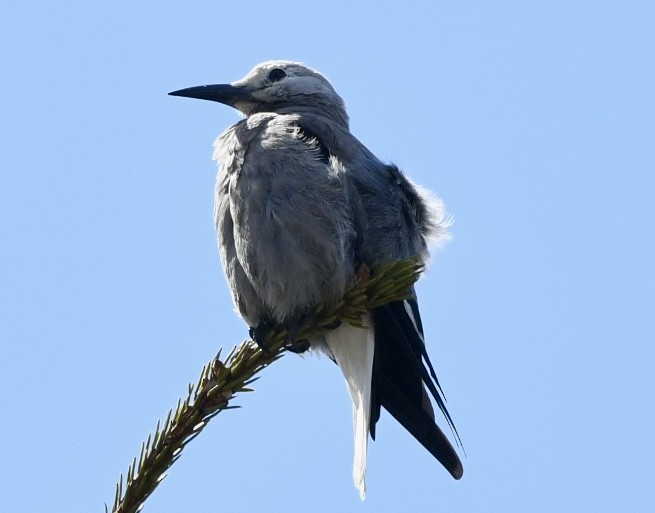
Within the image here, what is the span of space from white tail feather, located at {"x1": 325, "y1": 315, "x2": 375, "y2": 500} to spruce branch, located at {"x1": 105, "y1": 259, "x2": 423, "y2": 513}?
18cm

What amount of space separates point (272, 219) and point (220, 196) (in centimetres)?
40

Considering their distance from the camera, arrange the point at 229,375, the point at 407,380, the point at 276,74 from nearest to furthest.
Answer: the point at 229,375 → the point at 407,380 → the point at 276,74

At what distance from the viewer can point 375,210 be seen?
4281 millimetres

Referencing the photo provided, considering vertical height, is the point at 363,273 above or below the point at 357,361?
above

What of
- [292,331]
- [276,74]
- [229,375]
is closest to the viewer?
[229,375]

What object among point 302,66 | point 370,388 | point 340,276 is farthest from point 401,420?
point 302,66

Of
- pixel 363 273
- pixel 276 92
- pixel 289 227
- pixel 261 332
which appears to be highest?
pixel 276 92

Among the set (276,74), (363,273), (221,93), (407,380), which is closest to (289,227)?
(363,273)

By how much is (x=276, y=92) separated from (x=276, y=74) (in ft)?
0.43

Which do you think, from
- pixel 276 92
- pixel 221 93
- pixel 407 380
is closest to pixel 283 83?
pixel 276 92

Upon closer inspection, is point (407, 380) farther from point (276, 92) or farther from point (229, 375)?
point (276, 92)

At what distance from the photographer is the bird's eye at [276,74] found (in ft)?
17.8

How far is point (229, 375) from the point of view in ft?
9.73

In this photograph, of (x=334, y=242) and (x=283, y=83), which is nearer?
(x=334, y=242)
